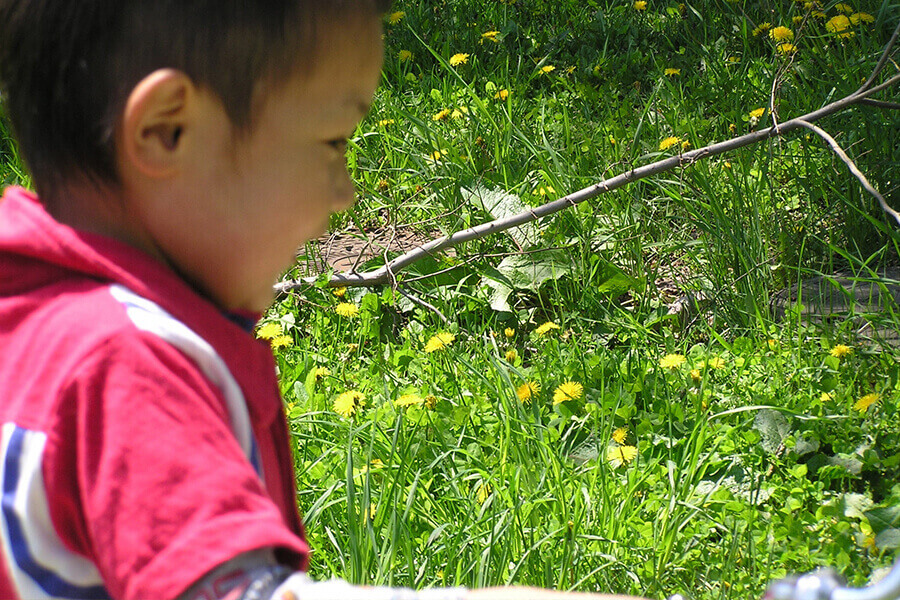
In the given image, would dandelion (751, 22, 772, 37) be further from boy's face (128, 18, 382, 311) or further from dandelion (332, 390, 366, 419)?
boy's face (128, 18, 382, 311)

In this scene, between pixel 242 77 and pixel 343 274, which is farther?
pixel 343 274

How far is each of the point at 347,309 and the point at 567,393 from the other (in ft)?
2.27

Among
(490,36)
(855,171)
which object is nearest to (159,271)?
(855,171)

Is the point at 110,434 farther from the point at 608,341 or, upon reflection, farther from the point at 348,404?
the point at 608,341

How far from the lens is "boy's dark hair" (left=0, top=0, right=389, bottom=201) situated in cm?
81

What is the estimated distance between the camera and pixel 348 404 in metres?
2.13

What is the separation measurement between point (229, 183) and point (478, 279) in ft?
6.34

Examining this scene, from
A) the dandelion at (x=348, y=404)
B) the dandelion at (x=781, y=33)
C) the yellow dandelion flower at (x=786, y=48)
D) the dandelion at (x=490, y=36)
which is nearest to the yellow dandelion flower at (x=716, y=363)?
the dandelion at (x=348, y=404)

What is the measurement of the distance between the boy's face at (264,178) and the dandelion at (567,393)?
1303mm

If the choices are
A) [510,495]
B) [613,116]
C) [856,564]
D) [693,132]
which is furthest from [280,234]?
[613,116]

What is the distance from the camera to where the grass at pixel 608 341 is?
177cm

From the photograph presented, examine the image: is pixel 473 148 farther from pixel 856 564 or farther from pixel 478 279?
pixel 856 564

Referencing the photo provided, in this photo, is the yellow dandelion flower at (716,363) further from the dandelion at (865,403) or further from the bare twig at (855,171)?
the bare twig at (855,171)

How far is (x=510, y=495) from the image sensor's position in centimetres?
184
